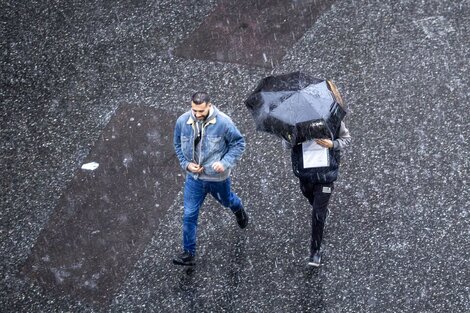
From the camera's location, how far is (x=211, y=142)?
651cm

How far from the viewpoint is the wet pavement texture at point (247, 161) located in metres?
6.87

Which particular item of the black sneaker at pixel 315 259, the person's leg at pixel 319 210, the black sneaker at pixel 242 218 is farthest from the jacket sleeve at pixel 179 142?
the black sneaker at pixel 315 259

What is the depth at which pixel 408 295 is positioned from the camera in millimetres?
6582

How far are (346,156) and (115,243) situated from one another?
8.62 ft

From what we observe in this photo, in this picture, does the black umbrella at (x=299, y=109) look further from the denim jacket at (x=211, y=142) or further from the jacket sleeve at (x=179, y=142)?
the jacket sleeve at (x=179, y=142)

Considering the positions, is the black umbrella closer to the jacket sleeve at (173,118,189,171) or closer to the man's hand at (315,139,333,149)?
the man's hand at (315,139,333,149)

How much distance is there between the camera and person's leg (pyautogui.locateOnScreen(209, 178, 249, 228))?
6.78 metres

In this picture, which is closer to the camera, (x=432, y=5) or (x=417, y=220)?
(x=417, y=220)

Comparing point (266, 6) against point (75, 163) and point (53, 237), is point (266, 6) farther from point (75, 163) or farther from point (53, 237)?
point (53, 237)

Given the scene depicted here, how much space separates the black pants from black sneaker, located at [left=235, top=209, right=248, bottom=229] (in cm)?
74

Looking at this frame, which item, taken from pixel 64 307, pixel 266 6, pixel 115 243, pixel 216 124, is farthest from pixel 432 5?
pixel 64 307

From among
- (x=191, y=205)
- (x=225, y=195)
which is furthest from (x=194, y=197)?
(x=225, y=195)

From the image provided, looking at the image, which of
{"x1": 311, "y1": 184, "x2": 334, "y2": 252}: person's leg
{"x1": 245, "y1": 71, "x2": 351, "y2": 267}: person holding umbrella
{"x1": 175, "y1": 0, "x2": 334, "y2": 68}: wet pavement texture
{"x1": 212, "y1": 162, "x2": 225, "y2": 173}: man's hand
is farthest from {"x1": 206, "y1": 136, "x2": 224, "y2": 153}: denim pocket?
{"x1": 175, "y1": 0, "x2": 334, "y2": 68}: wet pavement texture

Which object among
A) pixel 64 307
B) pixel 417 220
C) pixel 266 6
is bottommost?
pixel 64 307
